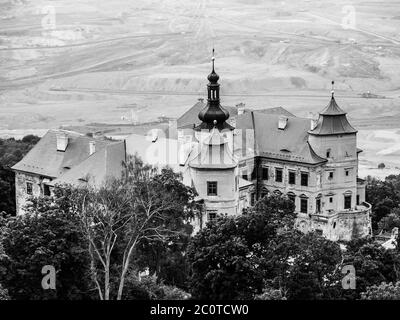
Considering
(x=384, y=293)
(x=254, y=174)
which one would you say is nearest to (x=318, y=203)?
(x=254, y=174)

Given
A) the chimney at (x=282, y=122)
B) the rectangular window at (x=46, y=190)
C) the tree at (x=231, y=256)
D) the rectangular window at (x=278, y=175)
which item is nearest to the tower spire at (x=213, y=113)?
the chimney at (x=282, y=122)

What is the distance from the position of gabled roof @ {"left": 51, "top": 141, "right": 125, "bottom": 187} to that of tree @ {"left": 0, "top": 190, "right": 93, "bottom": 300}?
19752 millimetres

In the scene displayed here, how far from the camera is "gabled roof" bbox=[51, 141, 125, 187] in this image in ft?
189

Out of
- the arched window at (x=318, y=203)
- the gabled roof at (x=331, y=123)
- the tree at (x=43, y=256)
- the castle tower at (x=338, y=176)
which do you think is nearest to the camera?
the tree at (x=43, y=256)

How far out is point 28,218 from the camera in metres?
36.5

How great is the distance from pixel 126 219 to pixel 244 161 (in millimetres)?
23092

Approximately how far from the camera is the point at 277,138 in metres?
63.3

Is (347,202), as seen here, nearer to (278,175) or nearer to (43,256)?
(278,175)

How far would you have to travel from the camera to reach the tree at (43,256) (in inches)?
1335

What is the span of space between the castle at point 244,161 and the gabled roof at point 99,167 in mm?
64

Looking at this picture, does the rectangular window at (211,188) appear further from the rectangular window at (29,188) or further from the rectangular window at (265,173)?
the rectangular window at (29,188)

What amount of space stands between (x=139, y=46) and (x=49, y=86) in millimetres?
27306
